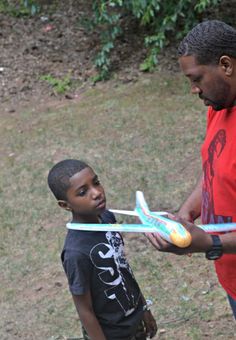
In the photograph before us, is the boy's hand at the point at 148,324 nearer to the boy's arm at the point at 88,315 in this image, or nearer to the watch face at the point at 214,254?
the boy's arm at the point at 88,315

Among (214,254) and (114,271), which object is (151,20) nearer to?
(114,271)

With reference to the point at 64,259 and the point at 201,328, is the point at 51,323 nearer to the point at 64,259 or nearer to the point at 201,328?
the point at 201,328

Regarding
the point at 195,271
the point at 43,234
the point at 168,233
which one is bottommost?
the point at 43,234

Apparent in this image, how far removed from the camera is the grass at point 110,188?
151 inches

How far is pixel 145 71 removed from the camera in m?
6.85

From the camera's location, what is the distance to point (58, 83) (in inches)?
275

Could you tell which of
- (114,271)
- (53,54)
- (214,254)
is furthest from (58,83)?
(214,254)

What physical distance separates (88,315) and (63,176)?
1.87ft

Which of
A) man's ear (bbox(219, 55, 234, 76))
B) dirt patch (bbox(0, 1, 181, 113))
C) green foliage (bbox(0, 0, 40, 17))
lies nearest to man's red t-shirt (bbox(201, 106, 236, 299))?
man's ear (bbox(219, 55, 234, 76))

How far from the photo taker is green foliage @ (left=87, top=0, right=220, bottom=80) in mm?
6374

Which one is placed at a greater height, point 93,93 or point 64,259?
point 64,259

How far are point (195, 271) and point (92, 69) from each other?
3653mm

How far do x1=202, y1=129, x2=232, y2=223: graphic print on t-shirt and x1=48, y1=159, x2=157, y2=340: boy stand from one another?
44 cm

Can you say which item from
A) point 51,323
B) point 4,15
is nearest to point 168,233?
point 51,323
